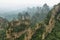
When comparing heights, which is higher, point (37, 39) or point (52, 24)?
point (52, 24)

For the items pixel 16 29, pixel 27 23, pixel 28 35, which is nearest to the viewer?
pixel 28 35

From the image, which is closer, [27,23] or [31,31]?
[31,31]

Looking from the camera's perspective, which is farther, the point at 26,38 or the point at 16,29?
the point at 16,29

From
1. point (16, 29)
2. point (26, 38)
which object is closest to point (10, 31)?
point (16, 29)

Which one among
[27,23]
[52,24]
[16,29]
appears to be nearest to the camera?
[52,24]

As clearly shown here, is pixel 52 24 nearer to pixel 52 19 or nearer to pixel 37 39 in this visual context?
pixel 52 19

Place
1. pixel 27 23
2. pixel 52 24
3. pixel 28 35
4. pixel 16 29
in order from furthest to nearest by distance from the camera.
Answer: pixel 27 23 → pixel 16 29 → pixel 52 24 → pixel 28 35

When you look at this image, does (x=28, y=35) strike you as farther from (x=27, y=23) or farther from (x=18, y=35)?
(x=27, y=23)

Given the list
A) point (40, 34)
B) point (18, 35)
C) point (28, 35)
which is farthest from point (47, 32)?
point (18, 35)

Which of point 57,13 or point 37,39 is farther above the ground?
point 57,13
